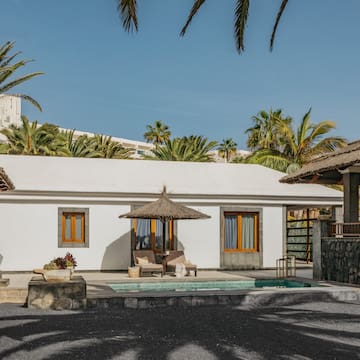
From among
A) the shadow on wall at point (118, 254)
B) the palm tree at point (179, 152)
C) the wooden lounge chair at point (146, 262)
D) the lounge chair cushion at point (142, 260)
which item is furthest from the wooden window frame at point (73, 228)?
the palm tree at point (179, 152)

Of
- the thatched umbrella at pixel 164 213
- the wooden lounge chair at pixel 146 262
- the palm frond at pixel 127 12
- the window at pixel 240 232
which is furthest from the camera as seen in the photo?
the window at pixel 240 232

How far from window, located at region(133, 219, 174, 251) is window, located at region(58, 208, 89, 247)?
1.73m

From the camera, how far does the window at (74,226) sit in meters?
20.8

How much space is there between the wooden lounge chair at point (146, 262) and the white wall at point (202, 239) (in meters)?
2.02

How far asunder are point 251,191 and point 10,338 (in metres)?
14.0

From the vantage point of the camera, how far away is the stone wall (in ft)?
52.1

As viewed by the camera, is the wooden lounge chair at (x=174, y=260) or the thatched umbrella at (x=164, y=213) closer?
the thatched umbrella at (x=164, y=213)

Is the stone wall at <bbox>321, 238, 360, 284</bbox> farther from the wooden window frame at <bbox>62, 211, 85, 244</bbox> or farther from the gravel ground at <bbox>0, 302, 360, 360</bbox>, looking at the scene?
the wooden window frame at <bbox>62, 211, 85, 244</bbox>

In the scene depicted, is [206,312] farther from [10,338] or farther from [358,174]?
[358,174]

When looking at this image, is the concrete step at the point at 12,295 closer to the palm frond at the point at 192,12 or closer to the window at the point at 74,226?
the window at the point at 74,226

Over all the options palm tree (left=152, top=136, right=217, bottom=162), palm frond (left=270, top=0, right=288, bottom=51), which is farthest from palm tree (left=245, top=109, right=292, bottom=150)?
palm frond (left=270, top=0, right=288, bottom=51)

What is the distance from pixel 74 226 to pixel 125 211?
1792mm

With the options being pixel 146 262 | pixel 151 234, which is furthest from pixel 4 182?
pixel 151 234

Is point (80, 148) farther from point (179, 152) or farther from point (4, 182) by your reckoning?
point (4, 182)
